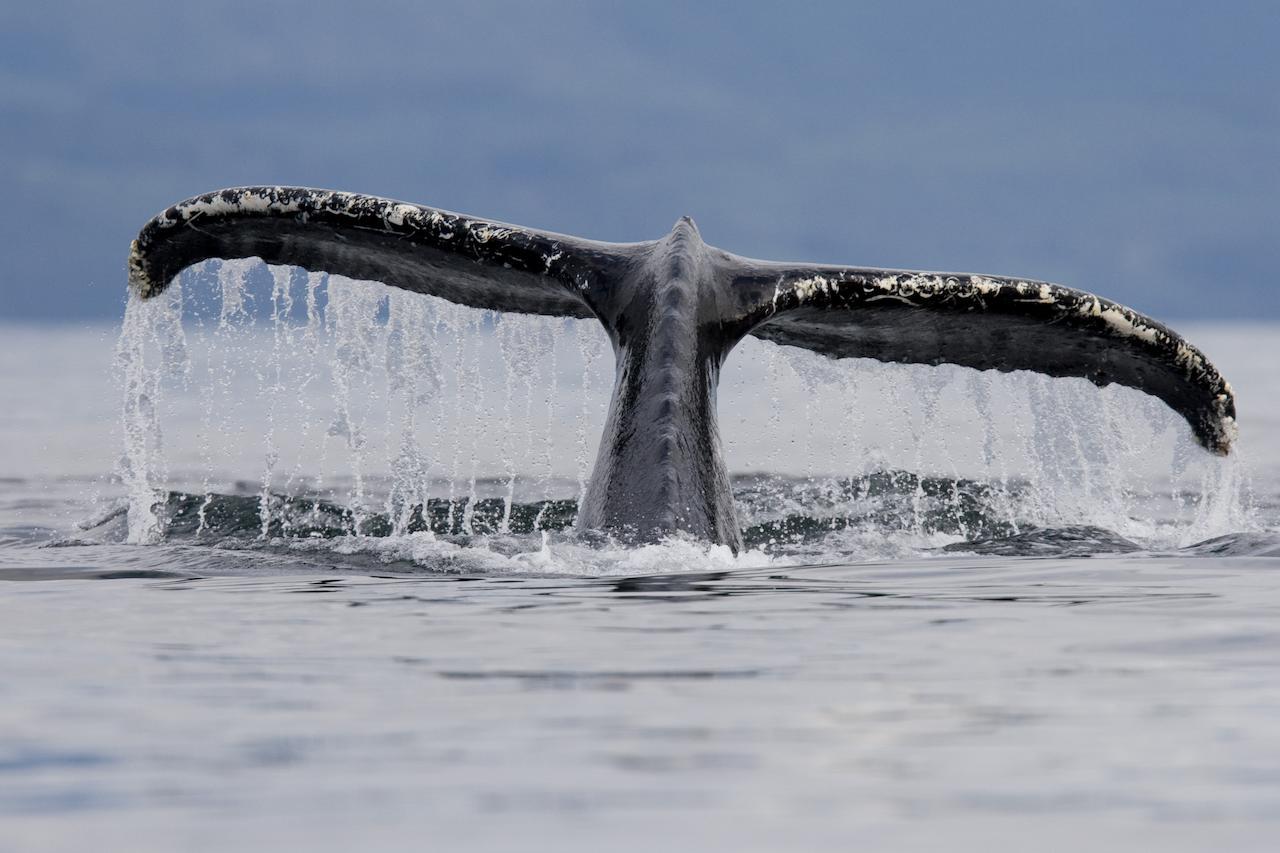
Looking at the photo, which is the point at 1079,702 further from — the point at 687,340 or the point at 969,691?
the point at 687,340

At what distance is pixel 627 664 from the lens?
500 centimetres

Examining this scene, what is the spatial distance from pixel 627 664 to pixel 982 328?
6.12 meters

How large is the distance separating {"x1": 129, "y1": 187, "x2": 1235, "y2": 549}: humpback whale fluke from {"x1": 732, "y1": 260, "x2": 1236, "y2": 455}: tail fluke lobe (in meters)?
0.01

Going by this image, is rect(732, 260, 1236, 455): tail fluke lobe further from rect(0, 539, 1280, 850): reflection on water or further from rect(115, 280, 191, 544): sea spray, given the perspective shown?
rect(115, 280, 191, 544): sea spray

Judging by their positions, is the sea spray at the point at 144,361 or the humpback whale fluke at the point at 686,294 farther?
the sea spray at the point at 144,361

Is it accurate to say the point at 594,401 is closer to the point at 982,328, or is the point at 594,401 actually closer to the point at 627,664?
the point at 982,328

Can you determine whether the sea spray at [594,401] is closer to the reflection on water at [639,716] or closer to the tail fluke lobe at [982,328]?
the tail fluke lobe at [982,328]

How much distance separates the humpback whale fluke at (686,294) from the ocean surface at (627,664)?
202mm

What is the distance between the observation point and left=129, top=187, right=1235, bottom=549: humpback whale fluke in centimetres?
1001

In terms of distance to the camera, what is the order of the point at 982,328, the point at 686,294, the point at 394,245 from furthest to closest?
the point at 982,328 < the point at 394,245 < the point at 686,294

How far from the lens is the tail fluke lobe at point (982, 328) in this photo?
10.3 m

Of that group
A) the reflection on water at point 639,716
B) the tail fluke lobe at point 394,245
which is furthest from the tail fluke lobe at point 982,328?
the reflection on water at point 639,716

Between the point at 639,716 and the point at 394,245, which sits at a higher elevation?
the point at 394,245

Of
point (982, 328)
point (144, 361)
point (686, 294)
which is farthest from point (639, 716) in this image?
point (144, 361)
